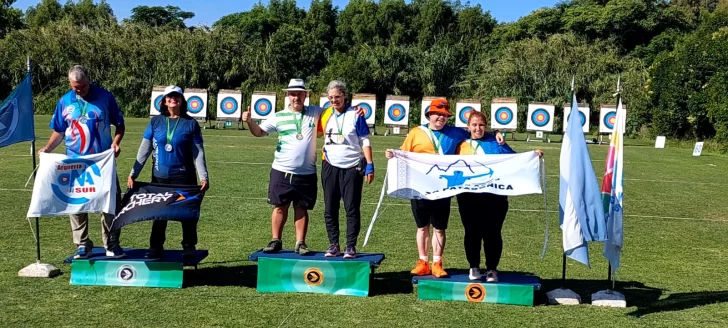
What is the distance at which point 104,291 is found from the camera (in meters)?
5.77

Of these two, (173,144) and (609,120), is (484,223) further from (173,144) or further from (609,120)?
(609,120)

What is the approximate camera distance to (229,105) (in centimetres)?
3120

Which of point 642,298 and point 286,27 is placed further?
point 286,27

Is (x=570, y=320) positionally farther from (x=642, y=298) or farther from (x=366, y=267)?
(x=366, y=267)

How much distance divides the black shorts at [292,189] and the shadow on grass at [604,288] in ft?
6.89

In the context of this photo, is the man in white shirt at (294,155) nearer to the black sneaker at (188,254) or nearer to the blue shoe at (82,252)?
the black sneaker at (188,254)

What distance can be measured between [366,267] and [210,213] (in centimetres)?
437

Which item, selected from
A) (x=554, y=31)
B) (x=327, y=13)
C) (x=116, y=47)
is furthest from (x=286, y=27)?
(x=554, y=31)

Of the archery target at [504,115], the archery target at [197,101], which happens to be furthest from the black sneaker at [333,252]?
the archery target at [197,101]

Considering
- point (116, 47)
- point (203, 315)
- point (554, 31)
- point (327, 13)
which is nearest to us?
point (203, 315)

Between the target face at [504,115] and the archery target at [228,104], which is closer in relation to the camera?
the target face at [504,115]

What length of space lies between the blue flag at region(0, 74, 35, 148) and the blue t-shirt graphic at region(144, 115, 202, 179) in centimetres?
130

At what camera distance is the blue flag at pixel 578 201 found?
5613 mm

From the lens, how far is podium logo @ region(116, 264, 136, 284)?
5957 millimetres
